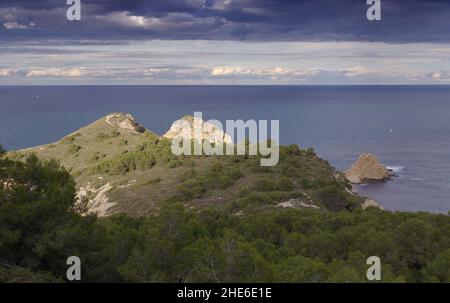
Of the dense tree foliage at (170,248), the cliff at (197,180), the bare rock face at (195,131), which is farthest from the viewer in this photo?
the bare rock face at (195,131)

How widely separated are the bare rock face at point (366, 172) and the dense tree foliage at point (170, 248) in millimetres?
73697

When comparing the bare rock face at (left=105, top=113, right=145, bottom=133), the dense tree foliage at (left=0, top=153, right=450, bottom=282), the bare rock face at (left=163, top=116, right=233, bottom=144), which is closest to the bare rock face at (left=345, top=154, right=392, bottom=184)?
the bare rock face at (left=163, top=116, right=233, bottom=144)

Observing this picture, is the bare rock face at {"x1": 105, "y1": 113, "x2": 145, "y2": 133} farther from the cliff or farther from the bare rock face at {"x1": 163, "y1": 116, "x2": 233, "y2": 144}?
the cliff

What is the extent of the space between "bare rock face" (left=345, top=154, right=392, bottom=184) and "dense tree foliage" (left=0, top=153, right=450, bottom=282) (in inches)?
2901

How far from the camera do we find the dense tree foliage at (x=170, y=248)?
44.7ft

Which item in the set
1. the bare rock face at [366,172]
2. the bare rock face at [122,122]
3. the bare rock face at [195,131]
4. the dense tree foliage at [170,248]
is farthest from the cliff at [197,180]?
the bare rock face at [366,172]

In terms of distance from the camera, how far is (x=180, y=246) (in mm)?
16234

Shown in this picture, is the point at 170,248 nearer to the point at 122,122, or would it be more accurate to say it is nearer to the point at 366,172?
→ the point at 122,122

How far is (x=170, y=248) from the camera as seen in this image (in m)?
14.9

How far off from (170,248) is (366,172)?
3380 inches

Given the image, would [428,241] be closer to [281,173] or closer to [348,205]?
A: [348,205]

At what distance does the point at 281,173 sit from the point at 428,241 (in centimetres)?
2499

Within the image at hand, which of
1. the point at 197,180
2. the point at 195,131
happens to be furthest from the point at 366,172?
the point at 197,180

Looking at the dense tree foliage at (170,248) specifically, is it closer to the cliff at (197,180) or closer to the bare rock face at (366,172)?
the cliff at (197,180)
